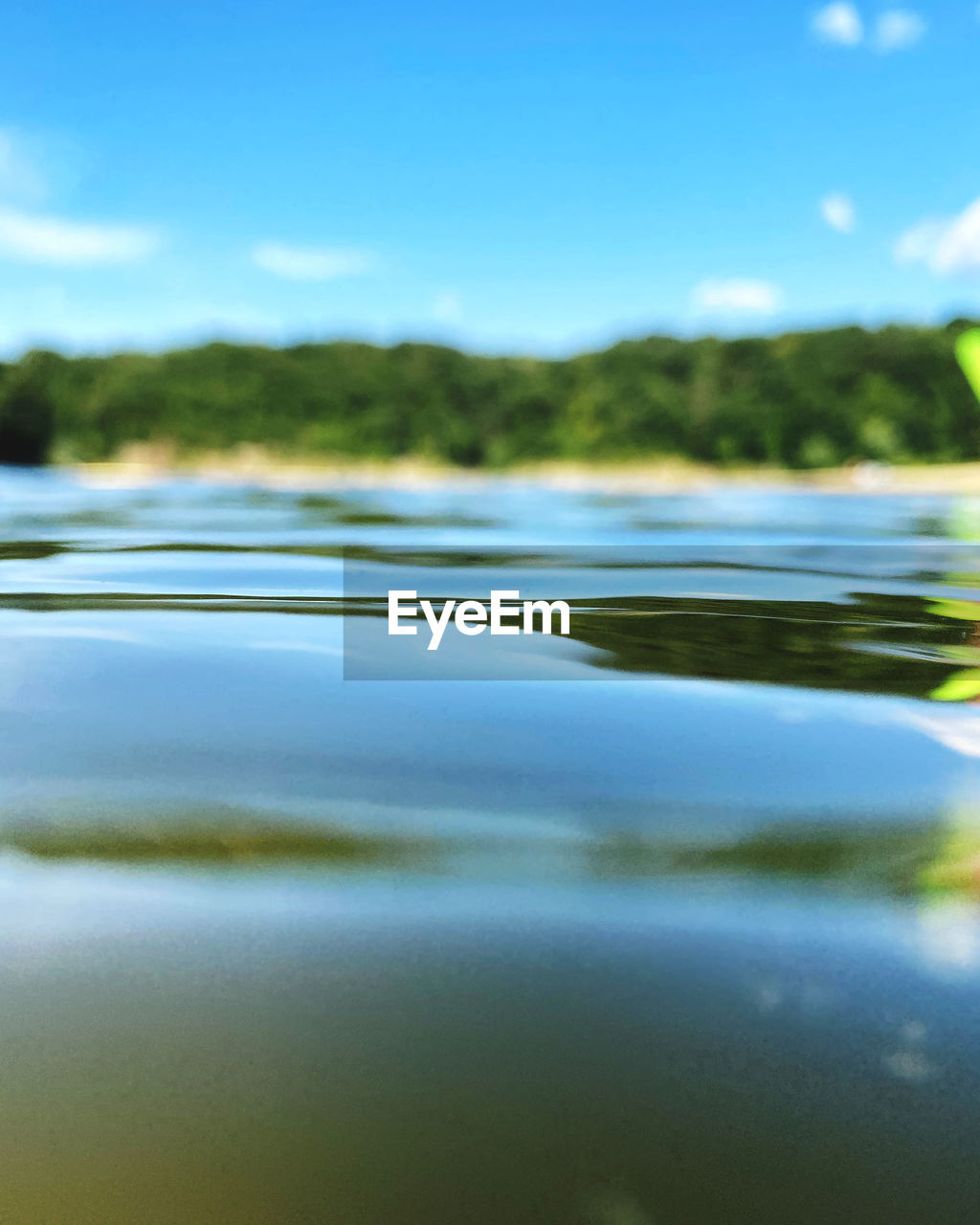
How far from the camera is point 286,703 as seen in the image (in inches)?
159

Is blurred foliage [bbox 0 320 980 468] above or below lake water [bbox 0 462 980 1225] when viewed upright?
above

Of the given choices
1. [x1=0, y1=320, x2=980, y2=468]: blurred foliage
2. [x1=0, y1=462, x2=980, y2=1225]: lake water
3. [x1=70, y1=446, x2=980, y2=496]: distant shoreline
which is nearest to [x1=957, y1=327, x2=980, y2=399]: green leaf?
[x1=0, y1=320, x2=980, y2=468]: blurred foliage

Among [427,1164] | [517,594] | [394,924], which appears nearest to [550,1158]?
[427,1164]

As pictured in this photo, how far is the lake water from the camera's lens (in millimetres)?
1531

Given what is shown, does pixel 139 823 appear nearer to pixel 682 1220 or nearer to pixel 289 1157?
pixel 289 1157

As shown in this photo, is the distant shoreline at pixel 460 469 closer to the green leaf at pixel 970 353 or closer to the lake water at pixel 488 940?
the green leaf at pixel 970 353

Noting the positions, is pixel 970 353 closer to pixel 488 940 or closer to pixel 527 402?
pixel 527 402

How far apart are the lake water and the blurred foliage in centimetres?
6832

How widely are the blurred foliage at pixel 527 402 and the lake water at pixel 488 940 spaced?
68324 millimetres

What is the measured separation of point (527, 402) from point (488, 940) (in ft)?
→ 284

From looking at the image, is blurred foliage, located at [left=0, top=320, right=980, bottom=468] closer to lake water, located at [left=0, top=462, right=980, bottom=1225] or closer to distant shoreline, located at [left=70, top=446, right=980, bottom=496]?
distant shoreline, located at [left=70, top=446, right=980, bottom=496]

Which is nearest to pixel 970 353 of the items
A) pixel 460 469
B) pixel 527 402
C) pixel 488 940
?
pixel 460 469

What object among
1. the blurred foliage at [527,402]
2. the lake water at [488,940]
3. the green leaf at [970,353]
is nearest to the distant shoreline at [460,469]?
the blurred foliage at [527,402]

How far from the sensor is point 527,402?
286ft
